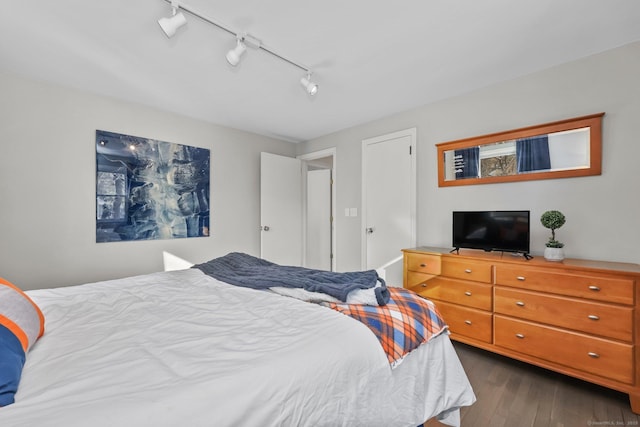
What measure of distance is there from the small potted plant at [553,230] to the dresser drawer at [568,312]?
1.05ft

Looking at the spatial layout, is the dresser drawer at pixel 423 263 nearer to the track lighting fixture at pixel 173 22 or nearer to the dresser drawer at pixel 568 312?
the dresser drawer at pixel 568 312

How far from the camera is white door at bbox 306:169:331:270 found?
5320 millimetres

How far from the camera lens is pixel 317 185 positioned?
18.1ft

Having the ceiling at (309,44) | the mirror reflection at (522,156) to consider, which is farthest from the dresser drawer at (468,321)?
the ceiling at (309,44)

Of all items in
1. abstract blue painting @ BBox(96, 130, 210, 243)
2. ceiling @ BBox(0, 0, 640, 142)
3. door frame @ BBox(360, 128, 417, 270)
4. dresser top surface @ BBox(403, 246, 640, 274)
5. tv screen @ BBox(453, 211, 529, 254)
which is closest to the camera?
ceiling @ BBox(0, 0, 640, 142)

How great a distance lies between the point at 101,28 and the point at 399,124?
2.88m

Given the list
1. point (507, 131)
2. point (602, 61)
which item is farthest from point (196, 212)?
point (602, 61)

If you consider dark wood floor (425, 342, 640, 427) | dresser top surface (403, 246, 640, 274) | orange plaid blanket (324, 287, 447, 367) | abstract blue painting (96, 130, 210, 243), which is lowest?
dark wood floor (425, 342, 640, 427)

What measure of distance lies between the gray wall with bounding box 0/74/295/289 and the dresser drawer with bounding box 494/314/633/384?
11.1 feet

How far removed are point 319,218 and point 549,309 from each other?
150 inches

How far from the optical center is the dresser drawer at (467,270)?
2.38 m

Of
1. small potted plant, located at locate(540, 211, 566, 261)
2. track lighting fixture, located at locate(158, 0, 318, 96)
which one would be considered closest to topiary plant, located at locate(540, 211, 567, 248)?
small potted plant, located at locate(540, 211, 566, 261)

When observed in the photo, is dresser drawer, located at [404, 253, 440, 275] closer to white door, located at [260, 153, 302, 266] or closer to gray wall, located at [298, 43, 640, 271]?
gray wall, located at [298, 43, 640, 271]

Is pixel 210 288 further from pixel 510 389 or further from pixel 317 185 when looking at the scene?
pixel 317 185
